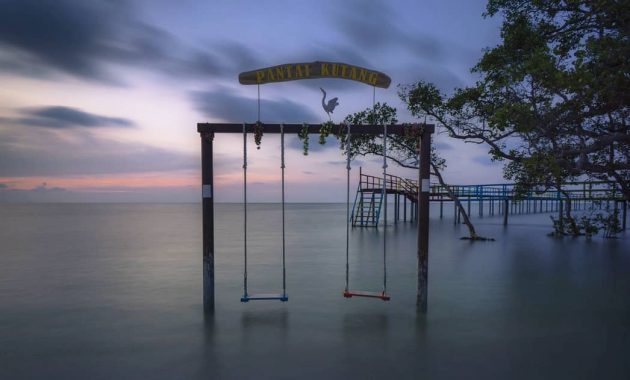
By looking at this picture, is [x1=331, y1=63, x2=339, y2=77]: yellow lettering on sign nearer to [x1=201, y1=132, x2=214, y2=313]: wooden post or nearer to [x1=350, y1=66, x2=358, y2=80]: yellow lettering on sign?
[x1=350, y1=66, x2=358, y2=80]: yellow lettering on sign

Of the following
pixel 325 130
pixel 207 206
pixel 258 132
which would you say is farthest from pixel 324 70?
pixel 207 206

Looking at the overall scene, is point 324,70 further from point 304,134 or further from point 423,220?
point 423,220

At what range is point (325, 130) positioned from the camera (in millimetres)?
→ 7359

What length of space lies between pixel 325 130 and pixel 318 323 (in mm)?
3216

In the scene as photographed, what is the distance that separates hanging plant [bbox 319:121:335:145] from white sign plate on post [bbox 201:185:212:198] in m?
2.07

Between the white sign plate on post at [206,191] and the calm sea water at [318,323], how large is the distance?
2.08 meters

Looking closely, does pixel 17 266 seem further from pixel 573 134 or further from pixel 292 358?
pixel 573 134

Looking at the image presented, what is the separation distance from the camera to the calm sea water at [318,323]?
5.13 meters

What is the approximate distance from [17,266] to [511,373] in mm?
14539

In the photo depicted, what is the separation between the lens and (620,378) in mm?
4824

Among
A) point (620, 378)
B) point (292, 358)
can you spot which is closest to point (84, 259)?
point (292, 358)

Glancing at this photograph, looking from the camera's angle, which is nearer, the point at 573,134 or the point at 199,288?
the point at 199,288

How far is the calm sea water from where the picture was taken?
16.8 ft

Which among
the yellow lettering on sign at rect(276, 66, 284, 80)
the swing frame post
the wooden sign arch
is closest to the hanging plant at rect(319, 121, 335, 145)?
the swing frame post
